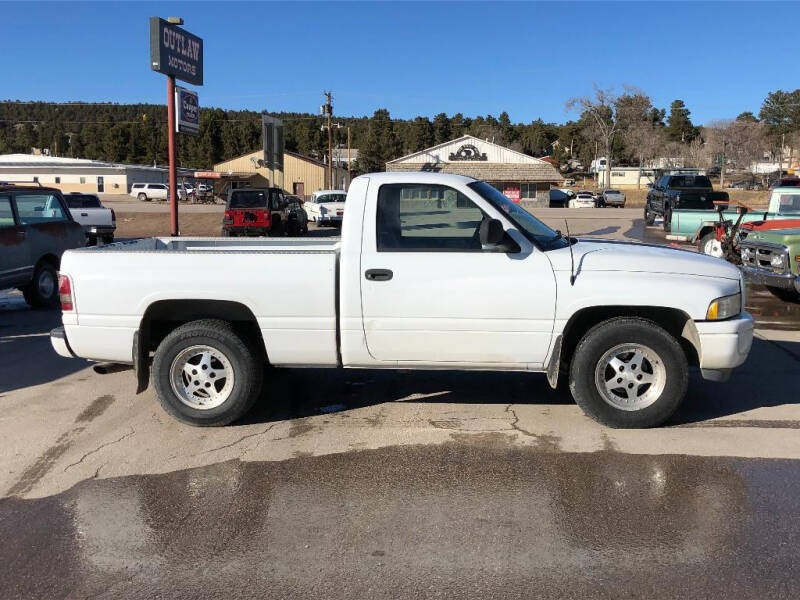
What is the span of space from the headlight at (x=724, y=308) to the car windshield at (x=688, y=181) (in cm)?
2372

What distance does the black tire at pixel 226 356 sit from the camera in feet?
17.8

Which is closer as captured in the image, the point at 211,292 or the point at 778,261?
the point at 211,292

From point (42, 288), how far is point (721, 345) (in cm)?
1047

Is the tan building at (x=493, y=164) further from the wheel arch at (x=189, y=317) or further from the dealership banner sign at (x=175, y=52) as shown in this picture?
the wheel arch at (x=189, y=317)

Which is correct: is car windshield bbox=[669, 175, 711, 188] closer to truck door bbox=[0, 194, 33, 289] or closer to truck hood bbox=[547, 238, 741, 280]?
truck door bbox=[0, 194, 33, 289]

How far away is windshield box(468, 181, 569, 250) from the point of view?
210 inches

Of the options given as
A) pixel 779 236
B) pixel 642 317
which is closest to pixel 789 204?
pixel 779 236

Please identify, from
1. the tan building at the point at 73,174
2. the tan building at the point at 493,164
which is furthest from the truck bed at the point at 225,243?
the tan building at the point at 73,174

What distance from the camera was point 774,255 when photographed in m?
10.8

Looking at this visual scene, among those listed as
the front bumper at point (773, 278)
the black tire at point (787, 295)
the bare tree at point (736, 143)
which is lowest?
the black tire at point (787, 295)

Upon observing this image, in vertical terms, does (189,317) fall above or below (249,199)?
below

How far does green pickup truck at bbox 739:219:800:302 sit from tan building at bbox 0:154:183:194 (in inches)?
2974

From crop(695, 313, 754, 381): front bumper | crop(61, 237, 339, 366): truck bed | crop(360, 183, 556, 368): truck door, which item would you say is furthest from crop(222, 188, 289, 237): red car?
crop(695, 313, 754, 381): front bumper

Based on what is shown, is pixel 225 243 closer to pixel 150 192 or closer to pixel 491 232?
pixel 491 232
